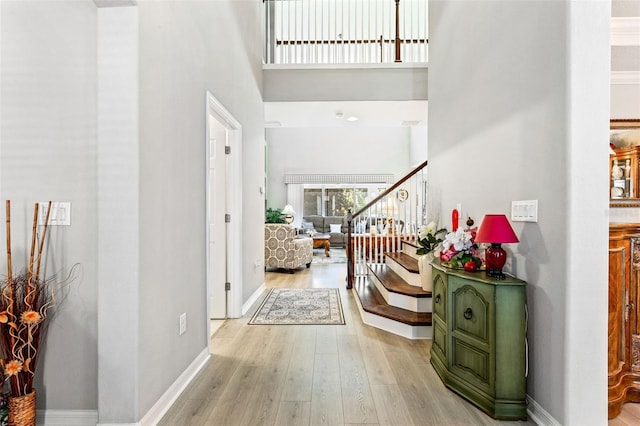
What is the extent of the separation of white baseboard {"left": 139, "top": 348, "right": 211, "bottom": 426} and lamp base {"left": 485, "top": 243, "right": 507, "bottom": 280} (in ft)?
6.54

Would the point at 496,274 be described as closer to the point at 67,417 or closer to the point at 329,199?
the point at 67,417

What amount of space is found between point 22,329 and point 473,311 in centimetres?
234

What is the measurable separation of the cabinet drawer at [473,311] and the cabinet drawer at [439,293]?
0.12m

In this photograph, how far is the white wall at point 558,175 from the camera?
5.37 feet

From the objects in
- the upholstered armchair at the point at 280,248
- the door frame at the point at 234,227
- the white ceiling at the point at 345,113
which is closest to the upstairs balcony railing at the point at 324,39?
the white ceiling at the point at 345,113

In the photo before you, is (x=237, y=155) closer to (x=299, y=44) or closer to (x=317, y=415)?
(x=317, y=415)

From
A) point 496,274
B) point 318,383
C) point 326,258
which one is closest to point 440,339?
point 496,274

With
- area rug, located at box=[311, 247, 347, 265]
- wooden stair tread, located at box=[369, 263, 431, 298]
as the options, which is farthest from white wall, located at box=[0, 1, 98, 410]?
area rug, located at box=[311, 247, 347, 265]

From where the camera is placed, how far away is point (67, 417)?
1.81 m

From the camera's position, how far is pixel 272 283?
18.3ft

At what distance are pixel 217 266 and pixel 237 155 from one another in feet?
3.87

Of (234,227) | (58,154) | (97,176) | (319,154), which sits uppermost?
(319,154)

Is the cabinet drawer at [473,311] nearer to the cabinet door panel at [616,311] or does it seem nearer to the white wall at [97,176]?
the cabinet door panel at [616,311]

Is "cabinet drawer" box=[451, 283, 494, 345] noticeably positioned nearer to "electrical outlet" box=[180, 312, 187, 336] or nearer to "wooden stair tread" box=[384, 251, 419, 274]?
"wooden stair tread" box=[384, 251, 419, 274]
